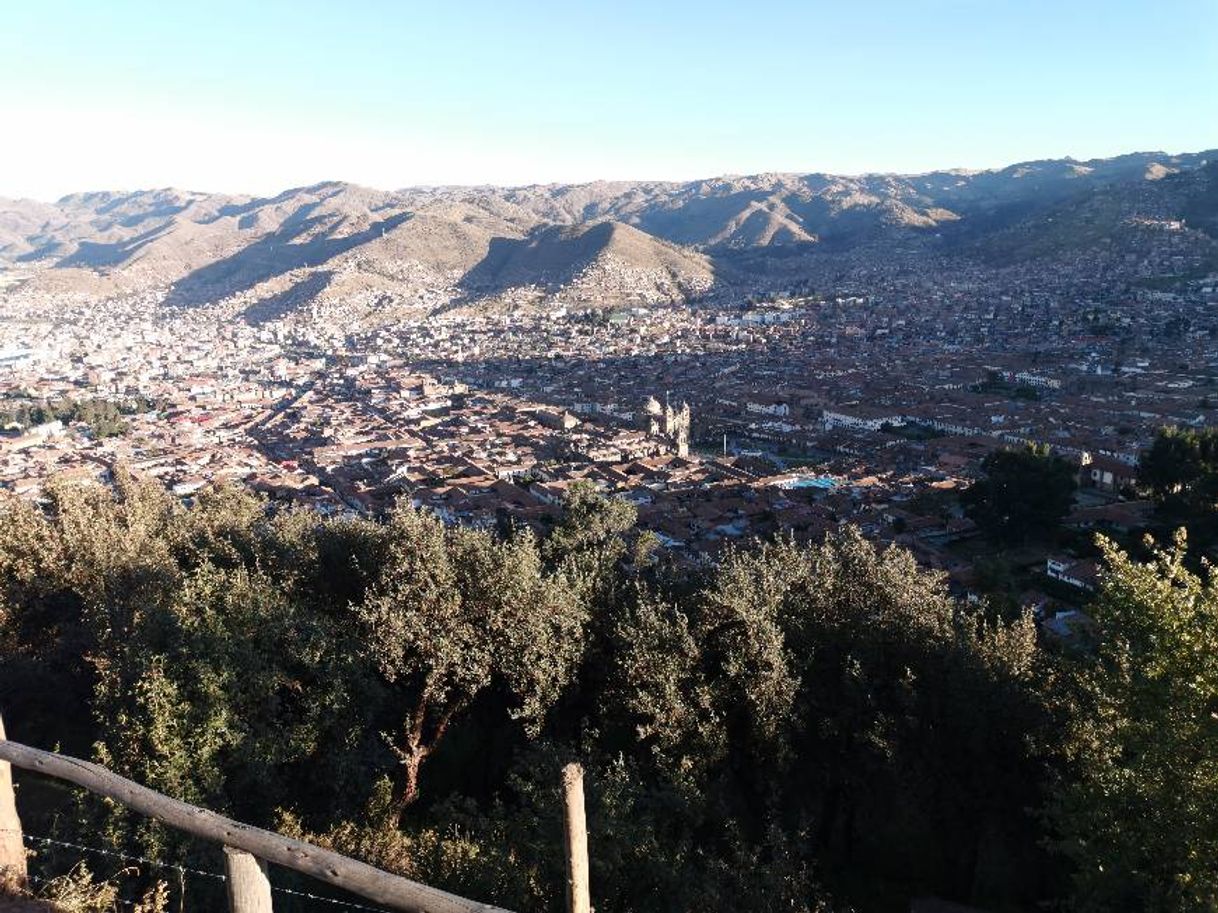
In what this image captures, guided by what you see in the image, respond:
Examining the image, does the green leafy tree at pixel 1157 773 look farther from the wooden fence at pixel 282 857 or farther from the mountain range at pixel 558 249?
the mountain range at pixel 558 249

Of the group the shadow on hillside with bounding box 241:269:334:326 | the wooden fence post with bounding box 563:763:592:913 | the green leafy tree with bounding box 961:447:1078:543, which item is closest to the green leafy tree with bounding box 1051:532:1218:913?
the wooden fence post with bounding box 563:763:592:913

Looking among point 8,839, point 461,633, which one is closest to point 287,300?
point 461,633

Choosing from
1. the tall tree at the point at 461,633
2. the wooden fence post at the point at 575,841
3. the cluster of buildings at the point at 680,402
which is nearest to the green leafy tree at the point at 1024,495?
the cluster of buildings at the point at 680,402

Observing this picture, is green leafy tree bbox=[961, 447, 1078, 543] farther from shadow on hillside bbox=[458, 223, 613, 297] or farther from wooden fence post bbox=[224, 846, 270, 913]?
shadow on hillside bbox=[458, 223, 613, 297]

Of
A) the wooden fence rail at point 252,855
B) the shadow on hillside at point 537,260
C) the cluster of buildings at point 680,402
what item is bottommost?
the cluster of buildings at point 680,402

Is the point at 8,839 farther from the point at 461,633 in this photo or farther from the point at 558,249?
the point at 558,249

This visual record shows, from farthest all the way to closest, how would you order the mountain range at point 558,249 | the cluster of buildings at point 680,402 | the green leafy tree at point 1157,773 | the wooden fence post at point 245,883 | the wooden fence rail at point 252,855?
the mountain range at point 558,249
the cluster of buildings at point 680,402
the green leafy tree at point 1157,773
the wooden fence post at point 245,883
the wooden fence rail at point 252,855

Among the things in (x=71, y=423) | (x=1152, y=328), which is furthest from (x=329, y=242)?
(x=1152, y=328)

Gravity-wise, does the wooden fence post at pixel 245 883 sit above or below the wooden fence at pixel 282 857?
below
